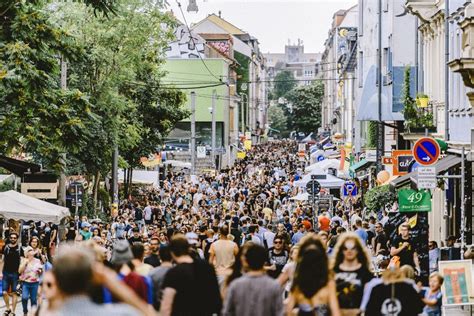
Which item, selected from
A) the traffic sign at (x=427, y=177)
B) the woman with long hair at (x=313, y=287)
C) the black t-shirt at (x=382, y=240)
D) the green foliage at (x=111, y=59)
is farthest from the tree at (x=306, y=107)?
the woman with long hair at (x=313, y=287)

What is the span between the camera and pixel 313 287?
31.6ft

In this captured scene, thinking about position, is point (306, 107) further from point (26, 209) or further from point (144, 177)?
point (26, 209)

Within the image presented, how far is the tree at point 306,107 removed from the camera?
17812 centimetres

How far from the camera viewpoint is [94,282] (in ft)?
23.5

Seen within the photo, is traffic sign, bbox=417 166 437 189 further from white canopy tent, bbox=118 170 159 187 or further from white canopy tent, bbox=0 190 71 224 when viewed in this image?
white canopy tent, bbox=118 170 159 187

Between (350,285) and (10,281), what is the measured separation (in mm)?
12260

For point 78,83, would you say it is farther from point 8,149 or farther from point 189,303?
point 189,303

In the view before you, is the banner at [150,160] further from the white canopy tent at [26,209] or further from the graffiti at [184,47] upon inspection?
the graffiti at [184,47]

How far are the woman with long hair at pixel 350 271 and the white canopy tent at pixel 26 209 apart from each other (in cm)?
1662

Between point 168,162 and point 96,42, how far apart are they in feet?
130

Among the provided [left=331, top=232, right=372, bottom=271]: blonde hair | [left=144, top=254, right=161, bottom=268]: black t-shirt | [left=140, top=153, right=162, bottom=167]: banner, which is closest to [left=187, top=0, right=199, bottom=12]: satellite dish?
[left=140, top=153, right=162, bottom=167]: banner

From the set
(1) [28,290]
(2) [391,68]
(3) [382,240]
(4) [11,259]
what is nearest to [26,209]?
(4) [11,259]

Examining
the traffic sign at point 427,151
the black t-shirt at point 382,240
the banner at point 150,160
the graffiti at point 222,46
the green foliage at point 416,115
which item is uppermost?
the graffiti at point 222,46

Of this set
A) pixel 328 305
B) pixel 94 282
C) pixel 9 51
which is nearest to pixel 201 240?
pixel 9 51
